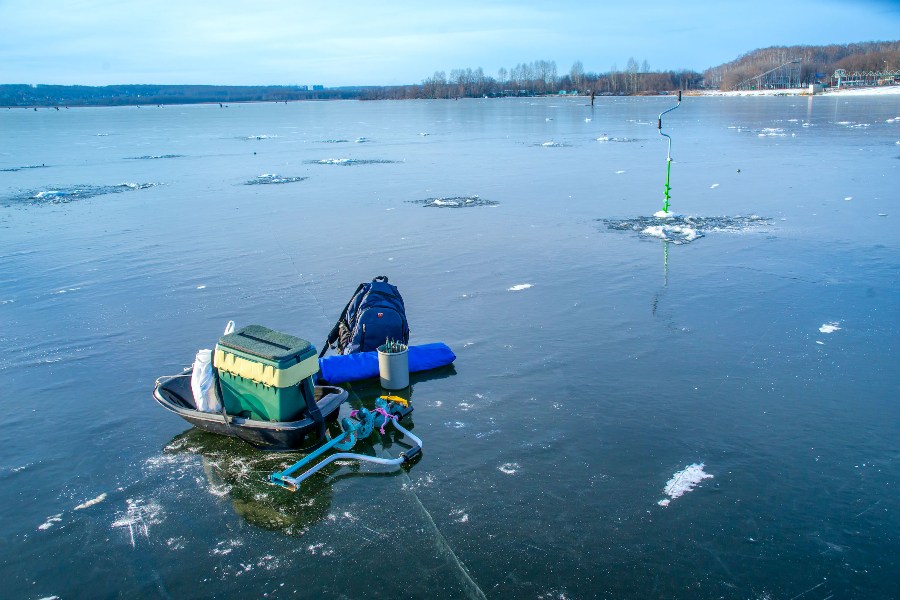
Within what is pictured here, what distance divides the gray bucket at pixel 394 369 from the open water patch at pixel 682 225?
8.48 meters

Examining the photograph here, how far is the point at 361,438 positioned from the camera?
21.6 feet

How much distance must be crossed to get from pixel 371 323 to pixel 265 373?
7.69 ft

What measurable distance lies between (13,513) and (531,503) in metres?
4.29

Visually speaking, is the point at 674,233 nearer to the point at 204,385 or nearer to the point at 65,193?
the point at 204,385

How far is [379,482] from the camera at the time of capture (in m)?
5.88

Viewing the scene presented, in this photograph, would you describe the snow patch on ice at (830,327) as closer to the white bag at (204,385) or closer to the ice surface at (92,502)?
the white bag at (204,385)

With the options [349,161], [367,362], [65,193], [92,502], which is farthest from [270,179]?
[92,502]

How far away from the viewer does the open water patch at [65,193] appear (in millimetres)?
21609

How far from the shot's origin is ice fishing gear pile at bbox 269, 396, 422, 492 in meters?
5.84

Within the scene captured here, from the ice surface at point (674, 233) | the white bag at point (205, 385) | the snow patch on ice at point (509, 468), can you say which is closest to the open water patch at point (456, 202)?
the ice surface at point (674, 233)

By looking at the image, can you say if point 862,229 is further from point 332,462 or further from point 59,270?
point 59,270

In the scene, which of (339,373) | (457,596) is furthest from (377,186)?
(457,596)

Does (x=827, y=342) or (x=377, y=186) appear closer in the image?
(x=827, y=342)

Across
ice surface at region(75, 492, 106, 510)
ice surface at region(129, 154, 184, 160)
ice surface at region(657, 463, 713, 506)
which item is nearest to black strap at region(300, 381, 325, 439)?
ice surface at region(75, 492, 106, 510)
